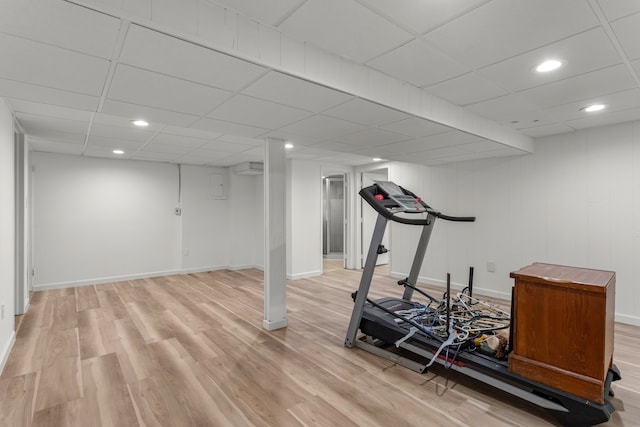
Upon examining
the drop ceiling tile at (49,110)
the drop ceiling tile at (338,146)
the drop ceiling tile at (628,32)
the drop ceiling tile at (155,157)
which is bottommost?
the drop ceiling tile at (338,146)

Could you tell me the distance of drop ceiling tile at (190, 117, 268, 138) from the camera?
294 cm

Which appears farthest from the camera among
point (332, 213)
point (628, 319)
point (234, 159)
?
point (332, 213)

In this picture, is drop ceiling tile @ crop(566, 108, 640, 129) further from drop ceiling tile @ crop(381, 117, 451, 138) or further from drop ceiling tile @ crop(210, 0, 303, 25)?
drop ceiling tile @ crop(210, 0, 303, 25)

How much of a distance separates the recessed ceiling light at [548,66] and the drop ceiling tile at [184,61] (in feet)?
6.22

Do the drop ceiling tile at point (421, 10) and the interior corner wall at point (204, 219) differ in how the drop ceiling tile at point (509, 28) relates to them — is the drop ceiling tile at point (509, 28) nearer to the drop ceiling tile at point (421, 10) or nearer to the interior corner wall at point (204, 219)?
the drop ceiling tile at point (421, 10)

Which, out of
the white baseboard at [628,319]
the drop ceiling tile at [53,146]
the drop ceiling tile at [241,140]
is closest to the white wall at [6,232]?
the drop ceiling tile at [53,146]

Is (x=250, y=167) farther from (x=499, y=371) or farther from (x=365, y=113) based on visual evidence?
(x=499, y=371)

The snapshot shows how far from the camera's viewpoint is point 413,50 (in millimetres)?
2078

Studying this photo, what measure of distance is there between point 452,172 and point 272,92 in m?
4.02

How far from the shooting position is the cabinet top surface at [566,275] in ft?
6.54

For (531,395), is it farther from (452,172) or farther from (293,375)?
(452,172)

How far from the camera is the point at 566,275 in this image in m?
2.15

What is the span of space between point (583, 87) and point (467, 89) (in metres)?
0.90

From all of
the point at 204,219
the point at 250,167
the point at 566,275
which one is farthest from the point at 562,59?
the point at 204,219
